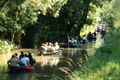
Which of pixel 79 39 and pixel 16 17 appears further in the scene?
pixel 79 39

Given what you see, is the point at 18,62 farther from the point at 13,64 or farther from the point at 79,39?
the point at 79,39

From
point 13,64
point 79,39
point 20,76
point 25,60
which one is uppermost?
point 79,39

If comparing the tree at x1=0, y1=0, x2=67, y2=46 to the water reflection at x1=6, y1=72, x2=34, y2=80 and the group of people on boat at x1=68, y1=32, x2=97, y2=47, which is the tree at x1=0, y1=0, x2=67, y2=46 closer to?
the group of people on boat at x1=68, y1=32, x2=97, y2=47

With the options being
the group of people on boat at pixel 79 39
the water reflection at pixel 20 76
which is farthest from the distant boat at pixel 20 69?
the group of people on boat at pixel 79 39

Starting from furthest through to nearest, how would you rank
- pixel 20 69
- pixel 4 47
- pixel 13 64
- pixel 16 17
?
1. pixel 16 17
2. pixel 4 47
3. pixel 20 69
4. pixel 13 64

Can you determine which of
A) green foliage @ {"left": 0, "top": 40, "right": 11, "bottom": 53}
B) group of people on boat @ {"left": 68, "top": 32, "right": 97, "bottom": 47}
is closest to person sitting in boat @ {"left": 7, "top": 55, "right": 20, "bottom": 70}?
green foliage @ {"left": 0, "top": 40, "right": 11, "bottom": 53}

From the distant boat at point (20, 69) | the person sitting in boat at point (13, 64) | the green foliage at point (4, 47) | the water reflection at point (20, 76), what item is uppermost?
the green foliage at point (4, 47)

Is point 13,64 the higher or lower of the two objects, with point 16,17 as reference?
lower

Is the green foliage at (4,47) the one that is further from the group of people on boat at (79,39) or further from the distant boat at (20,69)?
the group of people on boat at (79,39)

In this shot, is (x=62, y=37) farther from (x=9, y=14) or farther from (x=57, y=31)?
(x=9, y=14)

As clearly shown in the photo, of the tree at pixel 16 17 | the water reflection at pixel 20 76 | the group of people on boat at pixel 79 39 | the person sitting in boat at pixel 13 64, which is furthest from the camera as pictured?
the group of people on boat at pixel 79 39

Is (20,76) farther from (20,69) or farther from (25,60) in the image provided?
(25,60)

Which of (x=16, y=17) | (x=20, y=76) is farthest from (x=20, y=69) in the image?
(x=16, y=17)

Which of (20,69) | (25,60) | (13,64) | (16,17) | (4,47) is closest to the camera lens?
(13,64)
